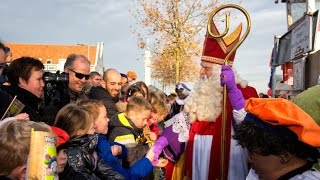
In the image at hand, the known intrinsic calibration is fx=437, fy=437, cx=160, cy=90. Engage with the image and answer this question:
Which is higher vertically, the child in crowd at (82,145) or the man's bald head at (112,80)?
the man's bald head at (112,80)

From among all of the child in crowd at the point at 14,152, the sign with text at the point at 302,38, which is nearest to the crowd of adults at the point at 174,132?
the child in crowd at the point at 14,152

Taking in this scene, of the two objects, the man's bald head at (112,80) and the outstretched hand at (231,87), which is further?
the man's bald head at (112,80)

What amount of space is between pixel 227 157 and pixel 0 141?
1.91m

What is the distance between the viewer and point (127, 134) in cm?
477

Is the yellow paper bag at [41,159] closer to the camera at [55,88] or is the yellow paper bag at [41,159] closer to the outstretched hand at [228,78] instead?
the outstretched hand at [228,78]

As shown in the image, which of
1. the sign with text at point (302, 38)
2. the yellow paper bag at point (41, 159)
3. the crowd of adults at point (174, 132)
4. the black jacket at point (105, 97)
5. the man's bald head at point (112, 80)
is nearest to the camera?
the yellow paper bag at point (41, 159)

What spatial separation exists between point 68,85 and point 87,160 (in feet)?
5.16

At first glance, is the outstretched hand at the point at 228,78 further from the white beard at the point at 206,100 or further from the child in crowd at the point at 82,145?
the child in crowd at the point at 82,145

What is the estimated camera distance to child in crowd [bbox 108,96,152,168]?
4754mm

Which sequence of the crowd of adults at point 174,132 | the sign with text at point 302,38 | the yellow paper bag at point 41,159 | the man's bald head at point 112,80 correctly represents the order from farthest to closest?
the sign with text at point 302,38 → the man's bald head at point 112,80 → the crowd of adults at point 174,132 → the yellow paper bag at point 41,159

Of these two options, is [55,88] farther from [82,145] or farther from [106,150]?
[82,145]

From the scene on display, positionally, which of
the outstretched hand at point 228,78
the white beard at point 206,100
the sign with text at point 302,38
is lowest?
the white beard at point 206,100

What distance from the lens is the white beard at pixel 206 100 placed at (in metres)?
3.69

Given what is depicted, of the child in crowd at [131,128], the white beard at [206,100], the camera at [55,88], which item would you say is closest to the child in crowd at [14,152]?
the white beard at [206,100]
